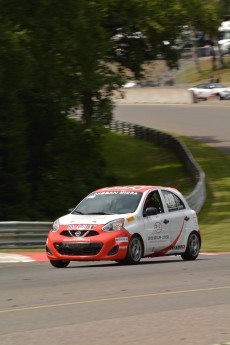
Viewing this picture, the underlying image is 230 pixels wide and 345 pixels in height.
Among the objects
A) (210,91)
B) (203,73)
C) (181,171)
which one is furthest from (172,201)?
(203,73)

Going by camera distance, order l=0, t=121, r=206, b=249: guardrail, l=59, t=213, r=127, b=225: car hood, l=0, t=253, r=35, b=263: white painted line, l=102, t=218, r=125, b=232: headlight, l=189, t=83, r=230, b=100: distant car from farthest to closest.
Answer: l=189, t=83, r=230, b=100: distant car → l=0, t=121, r=206, b=249: guardrail → l=0, t=253, r=35, b=263: white painted line → l=59, t=213, r=127, b=225: car hood → l=102, t=218, r=125, b=232: headlight

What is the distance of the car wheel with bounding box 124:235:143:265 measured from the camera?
17.5 meters

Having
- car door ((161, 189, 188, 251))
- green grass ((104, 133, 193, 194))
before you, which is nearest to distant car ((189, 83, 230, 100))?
green grass ((104, 133, 193, 194))

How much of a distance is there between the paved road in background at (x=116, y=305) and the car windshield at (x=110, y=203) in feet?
4.03

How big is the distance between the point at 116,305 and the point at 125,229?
5.93 m

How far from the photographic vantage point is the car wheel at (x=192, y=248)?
1931 centimetres

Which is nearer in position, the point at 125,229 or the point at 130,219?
the point at 125,229

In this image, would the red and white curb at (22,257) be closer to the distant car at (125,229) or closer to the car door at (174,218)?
the distant car at (125,229)

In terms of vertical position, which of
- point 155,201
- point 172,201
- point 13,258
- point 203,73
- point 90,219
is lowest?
point 203,73

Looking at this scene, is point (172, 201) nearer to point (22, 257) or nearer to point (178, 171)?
point (22, 257)

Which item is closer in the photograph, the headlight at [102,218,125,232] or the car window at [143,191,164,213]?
the headlight at [102,218,125,232]

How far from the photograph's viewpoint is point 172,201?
63.0 feet

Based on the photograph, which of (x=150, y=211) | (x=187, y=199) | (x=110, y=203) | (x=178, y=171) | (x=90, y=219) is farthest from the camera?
(x=178, y=171)

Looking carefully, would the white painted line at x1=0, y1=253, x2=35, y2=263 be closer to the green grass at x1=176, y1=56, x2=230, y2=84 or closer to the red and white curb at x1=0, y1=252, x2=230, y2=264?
the red and white curb at x1=0, y1=252, x2=230, y2=264
